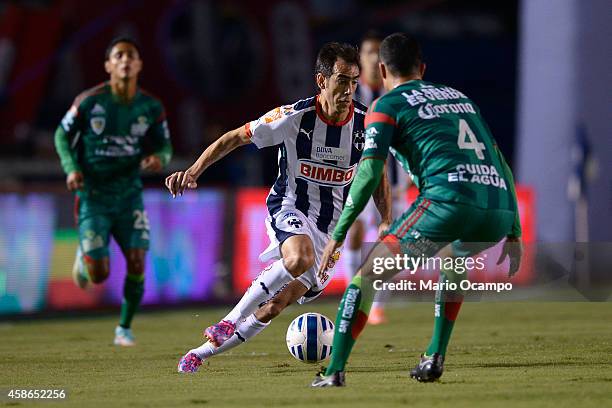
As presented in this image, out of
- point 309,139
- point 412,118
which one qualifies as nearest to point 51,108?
point 309,139

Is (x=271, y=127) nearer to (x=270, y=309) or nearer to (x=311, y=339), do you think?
(x=270, y=309)

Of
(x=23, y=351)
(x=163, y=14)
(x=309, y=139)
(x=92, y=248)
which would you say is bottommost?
(x=23, y=351)

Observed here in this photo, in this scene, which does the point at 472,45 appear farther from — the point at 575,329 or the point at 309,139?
the point at 309,139

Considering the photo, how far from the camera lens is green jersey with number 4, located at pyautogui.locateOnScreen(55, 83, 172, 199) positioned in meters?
11.0

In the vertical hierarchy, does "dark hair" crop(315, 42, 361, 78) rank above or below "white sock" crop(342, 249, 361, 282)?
above

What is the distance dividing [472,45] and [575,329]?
762 inches

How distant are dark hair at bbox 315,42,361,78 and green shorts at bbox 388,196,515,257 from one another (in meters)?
1.51

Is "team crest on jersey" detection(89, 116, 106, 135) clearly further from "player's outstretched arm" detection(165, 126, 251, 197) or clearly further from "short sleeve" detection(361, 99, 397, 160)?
"short sleeve" detection(361, 99, 397, 160)

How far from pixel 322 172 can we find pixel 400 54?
172 centimetres

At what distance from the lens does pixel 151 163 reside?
10844mm

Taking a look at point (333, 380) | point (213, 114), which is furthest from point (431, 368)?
point (213, 114)

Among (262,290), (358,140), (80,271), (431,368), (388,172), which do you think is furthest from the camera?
(388,172)

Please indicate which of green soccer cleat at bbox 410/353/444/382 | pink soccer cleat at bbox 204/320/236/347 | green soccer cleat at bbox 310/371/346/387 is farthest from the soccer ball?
green soccer cleat at bbox 310/371/346/387

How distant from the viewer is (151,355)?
9844 millimetres
